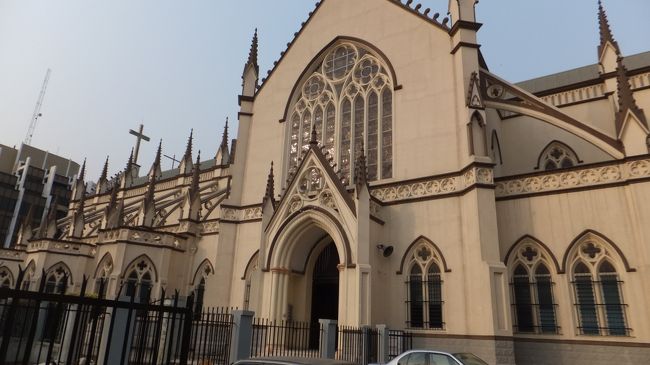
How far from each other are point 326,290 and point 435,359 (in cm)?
924

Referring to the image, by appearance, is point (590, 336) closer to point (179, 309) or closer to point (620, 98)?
point (620, 98)

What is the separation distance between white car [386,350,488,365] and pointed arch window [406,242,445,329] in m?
5.50

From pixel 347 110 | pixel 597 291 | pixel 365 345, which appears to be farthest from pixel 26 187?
pixel 597 291

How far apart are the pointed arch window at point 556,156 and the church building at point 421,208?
2.7 inches

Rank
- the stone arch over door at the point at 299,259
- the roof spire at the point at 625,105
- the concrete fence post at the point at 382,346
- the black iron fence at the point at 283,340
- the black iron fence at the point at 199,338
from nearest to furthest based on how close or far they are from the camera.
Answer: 1. the black iron fence at the point at 199,338
2. the concrete fence post at the point at 382,346
3. the roof spire at the point at 625,105
4. the black iron fence at the point at 283,340
5. the stone arch over door at the point at 299,259

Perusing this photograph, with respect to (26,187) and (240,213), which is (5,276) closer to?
(240,213)

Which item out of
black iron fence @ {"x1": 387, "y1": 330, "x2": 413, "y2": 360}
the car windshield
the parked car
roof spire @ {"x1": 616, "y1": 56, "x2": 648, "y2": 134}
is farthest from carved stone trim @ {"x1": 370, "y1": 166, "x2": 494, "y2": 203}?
the parked car

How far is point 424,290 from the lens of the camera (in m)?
15.5

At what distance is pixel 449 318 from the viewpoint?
14641 millimetres

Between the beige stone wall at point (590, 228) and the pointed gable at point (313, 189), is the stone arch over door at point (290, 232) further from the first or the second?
the beige stone wall at point (590, 228)

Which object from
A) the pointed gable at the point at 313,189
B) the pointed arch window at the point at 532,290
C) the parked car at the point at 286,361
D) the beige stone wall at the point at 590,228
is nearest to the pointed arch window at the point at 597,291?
the beige stone wall at the point at 590,228

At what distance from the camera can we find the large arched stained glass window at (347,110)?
61.4 feet

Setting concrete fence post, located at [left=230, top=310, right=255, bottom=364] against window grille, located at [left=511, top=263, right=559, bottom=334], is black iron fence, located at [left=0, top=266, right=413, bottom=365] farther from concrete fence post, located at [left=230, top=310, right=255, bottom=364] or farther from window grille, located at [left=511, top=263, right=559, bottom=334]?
window grille, located at [left=511, top=263, right=559, bottom=334]

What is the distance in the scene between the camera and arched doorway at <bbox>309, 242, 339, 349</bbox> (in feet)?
59.4
